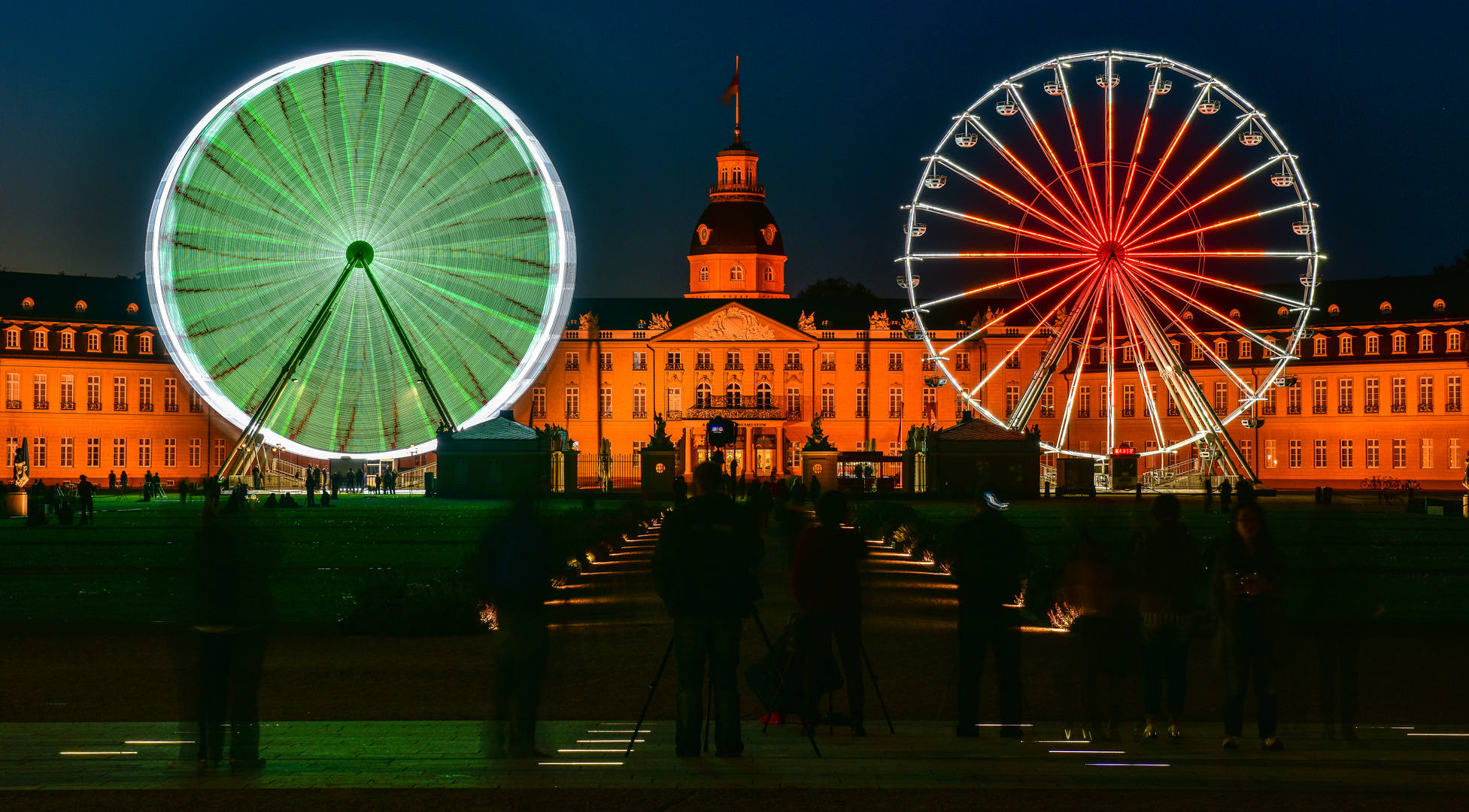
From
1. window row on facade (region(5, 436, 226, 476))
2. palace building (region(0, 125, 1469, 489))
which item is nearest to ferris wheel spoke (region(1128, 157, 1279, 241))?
palace building (region(0, 125, 1469, 489))

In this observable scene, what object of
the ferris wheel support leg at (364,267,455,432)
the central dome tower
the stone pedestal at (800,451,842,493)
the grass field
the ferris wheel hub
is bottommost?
the grass field

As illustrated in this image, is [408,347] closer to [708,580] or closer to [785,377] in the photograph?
[708,580]

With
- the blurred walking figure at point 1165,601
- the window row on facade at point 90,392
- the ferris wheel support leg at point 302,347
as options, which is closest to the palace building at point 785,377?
the window row on facade at point 90,392

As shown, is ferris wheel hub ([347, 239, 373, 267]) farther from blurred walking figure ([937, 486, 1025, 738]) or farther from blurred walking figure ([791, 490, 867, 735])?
blurred walking figure ([937, 486, 1025, 738])

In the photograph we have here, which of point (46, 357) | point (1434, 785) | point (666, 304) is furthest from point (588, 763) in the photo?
point (666, 304)

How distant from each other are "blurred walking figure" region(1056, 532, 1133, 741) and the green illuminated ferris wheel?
→ 1022 inches

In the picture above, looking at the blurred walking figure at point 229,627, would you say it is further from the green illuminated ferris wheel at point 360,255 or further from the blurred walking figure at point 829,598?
the green illuminated ferris wheel at point 360,255

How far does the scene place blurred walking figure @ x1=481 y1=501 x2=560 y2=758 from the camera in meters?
9.50

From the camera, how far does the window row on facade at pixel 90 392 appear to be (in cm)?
8594

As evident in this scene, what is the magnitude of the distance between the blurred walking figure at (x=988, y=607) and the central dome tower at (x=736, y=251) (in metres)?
97.8

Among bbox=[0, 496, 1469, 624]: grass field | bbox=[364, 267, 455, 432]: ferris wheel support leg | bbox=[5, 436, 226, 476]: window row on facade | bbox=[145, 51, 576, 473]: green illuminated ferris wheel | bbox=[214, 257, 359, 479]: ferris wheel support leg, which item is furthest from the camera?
bbox=[5, 436, 226, 476]: window row on facade

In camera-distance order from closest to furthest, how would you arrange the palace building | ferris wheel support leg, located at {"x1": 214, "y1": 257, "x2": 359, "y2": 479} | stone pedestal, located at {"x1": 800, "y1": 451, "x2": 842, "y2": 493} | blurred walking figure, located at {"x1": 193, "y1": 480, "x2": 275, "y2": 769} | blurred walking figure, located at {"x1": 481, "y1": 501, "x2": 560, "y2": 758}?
blurred walking figure, located at {"x1": 193, "y1": 480, "x2": 275, "y2": 769} → blurred walking figure, located at {"x1": 481, "y1": 501, "x2": 560, "y2": 758} → ferris wheel support leg, located at {"x1": 214, "y1": 257, "x2": 359, "y2": 479} → stone pedestal, located at {"x1": 800, "y1": 451, "x2": 842, "y2": 493} → the palace building

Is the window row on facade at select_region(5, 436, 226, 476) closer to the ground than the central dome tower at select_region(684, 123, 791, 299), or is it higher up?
closer to the ground

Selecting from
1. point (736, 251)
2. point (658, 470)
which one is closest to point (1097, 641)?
point (658, 470)
